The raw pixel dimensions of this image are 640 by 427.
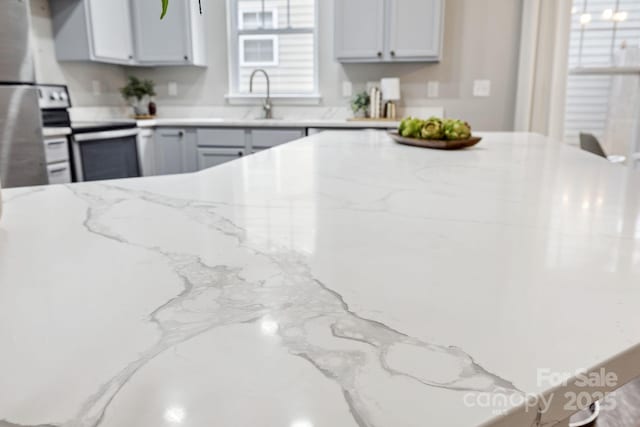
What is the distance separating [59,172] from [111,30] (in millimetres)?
1467

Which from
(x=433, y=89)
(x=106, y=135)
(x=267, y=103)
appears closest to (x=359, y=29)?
(x=433, y=89)

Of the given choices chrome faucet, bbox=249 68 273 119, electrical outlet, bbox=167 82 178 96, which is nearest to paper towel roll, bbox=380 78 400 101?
chrome faucet, bbox=249 68 273 119

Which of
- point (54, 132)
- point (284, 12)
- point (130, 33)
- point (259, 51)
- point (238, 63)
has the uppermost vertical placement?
point (284, 12)

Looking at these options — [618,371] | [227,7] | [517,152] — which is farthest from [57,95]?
[618,371]

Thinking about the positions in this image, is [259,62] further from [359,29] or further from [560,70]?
[560,70]

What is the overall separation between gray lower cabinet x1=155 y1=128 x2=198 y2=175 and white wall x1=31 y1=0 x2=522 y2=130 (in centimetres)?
73

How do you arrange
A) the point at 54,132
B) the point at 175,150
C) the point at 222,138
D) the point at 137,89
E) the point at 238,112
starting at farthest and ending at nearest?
the point at 238,112
the point at 137,89
the point at 175,150
the point at 222,138
the point at 54,132

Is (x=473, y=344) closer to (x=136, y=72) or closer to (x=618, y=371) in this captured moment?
(x=618, y=371)

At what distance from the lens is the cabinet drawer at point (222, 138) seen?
385cm

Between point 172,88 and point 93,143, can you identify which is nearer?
point 93,143

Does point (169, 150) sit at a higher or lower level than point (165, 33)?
lower

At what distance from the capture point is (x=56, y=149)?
2973 mm

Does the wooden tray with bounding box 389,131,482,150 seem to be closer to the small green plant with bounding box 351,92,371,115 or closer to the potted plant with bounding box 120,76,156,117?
the small green plant with bounding box 351,92,371,115

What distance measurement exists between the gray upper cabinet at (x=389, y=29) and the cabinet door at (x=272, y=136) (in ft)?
2.46
